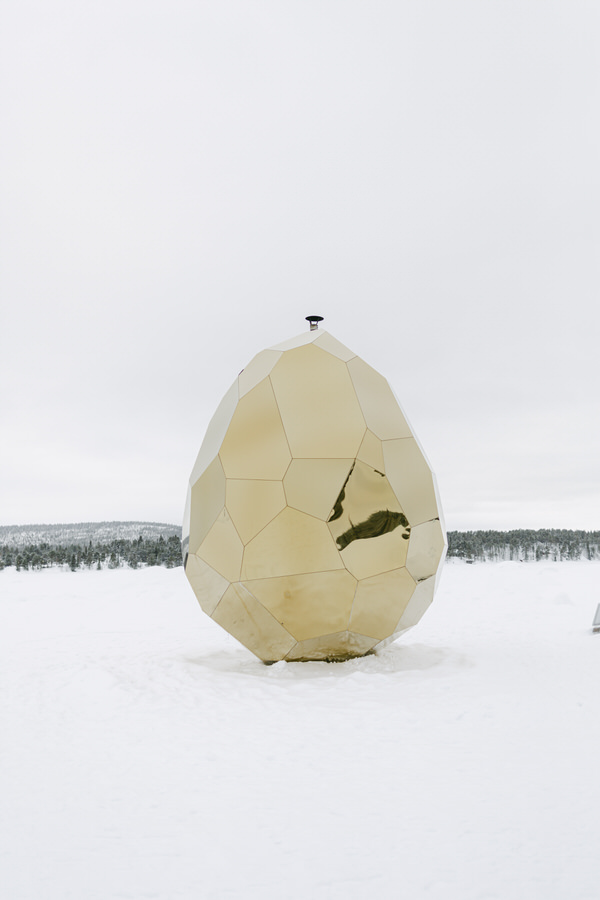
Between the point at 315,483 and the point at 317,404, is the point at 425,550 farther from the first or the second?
the point at 317,404

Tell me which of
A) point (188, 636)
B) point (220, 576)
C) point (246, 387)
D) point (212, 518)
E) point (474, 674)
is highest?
point (246, 387)

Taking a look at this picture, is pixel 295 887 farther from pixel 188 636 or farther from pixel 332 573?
pixel 188 636

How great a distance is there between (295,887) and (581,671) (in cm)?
659

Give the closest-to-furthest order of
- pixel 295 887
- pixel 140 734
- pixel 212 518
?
1. pixel 295 887
2. pixel 140 734
3. pixel 212 518

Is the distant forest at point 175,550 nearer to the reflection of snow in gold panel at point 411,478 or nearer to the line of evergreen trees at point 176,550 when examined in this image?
the line of evergreen trees at point 176,550

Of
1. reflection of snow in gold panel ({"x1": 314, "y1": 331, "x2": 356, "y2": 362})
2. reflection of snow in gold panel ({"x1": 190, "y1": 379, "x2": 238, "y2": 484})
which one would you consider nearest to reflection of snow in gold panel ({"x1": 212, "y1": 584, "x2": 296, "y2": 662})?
reflection of snow in gold panel ({"x1": 190, "y1": 379, "x2": 238, "y2": 484})

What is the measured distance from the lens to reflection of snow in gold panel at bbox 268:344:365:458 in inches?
324

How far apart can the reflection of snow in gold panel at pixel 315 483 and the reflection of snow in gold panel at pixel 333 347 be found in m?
1.84

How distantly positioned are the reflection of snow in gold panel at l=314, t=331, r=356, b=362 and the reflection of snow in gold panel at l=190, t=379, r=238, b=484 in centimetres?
148

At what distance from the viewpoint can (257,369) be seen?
922 cm

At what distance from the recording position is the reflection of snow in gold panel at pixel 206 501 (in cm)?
852

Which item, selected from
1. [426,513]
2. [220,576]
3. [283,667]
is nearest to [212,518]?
[220,576]

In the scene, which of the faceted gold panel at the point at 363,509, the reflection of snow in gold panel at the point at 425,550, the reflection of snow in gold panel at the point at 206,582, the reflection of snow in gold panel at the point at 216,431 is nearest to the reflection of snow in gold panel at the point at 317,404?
the faceted gold panel at the point at 363,509

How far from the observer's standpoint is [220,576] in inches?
330
